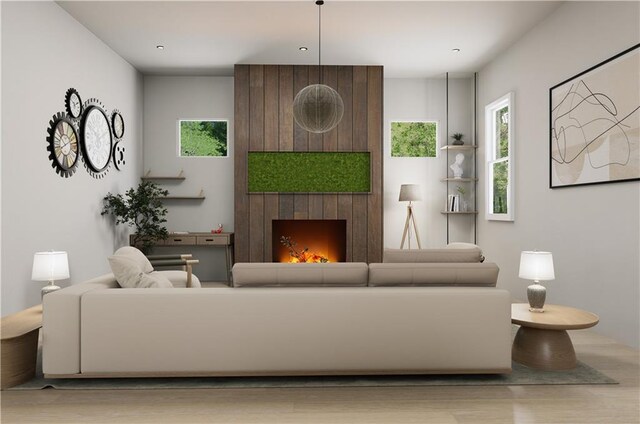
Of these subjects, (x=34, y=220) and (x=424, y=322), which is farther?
(x=34, y=220)

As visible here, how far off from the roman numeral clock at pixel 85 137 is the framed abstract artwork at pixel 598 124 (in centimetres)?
505

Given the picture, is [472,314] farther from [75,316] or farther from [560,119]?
[560,119]

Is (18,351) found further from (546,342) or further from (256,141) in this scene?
(256,141)

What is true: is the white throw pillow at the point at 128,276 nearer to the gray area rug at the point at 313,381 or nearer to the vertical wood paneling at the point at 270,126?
the gray area rug at the point at 313,381

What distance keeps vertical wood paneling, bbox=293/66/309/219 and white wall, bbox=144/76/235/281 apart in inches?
47.8

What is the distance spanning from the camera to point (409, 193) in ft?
22.5

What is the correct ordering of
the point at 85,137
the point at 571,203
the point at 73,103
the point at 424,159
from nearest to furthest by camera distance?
the point at 571,203 → the point at 73,103 → the point at 85,137 → the point at 424,159

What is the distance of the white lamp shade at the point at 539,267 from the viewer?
3.22m

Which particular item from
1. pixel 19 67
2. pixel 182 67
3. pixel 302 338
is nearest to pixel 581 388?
pixel 302 338

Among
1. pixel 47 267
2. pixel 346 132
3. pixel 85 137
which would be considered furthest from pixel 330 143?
pixel 47 267

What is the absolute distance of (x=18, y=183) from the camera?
4047mm

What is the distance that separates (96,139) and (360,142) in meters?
3.43

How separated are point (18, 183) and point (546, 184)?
17.0 feet

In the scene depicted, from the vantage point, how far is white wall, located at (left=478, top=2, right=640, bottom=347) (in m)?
3.82
